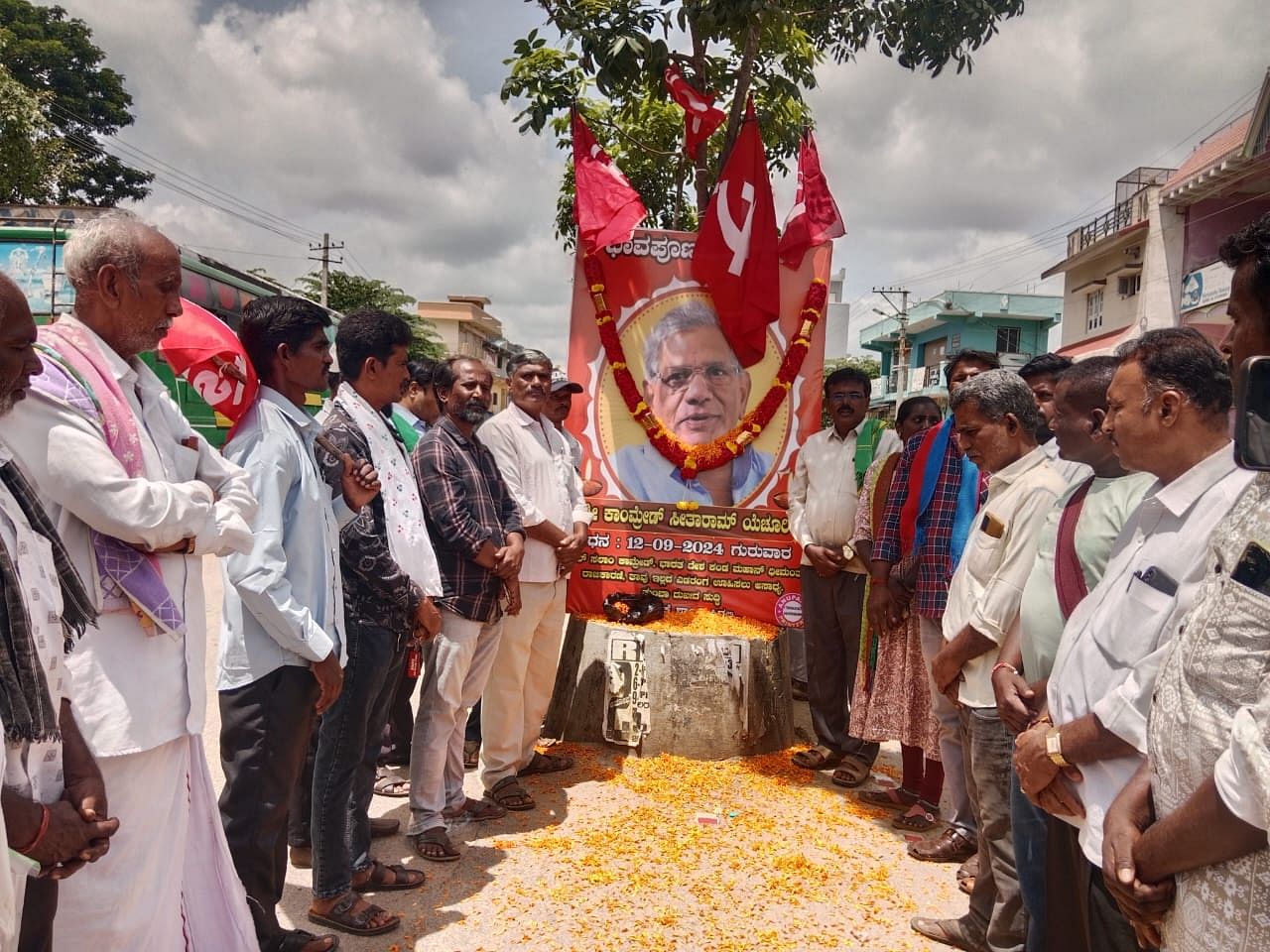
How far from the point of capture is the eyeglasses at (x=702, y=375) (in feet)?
17.7

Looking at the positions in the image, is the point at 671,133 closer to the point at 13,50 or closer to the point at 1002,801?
the point at 1002,801

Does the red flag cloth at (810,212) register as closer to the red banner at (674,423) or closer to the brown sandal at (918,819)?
the red banner at (674,423)

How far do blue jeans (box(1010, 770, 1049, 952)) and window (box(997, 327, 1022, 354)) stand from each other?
128 ft

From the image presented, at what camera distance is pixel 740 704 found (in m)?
4.68

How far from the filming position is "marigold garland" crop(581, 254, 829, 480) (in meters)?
5.33

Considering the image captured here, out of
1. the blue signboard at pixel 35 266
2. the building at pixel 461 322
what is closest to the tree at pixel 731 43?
the blue signboard at pixel 35 266

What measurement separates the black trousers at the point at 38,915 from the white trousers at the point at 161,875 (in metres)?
0.19

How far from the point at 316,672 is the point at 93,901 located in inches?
31.1

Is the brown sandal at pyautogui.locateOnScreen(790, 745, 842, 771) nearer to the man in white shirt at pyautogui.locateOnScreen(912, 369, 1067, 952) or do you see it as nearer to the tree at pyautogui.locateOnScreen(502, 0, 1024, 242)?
the man in white shirt at pyautogui.locateOnScreen(912, 369, 1067, 952)

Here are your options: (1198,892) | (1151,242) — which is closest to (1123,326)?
(1151,242)

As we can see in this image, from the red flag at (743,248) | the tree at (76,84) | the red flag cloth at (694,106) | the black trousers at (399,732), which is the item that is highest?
the tree at (76,84)

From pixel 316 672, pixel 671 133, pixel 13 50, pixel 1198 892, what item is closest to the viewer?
pixel 1198 892

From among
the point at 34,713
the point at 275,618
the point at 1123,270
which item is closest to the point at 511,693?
the point at 275,618

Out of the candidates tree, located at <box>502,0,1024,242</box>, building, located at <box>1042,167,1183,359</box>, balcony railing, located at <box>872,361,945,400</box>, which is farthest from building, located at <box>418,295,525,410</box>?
tree, located at <box>502,0,1024,242</box>
